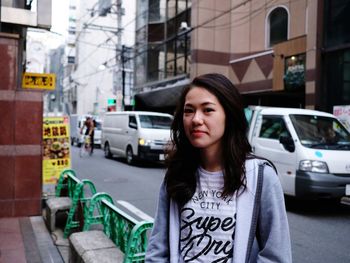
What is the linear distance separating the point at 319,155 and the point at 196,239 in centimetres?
598

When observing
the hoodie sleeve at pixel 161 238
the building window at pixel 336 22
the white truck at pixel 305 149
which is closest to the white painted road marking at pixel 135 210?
the white truck at pixel 305 149

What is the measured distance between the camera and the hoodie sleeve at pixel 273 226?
1546 mm

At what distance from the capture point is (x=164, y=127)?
566 inches

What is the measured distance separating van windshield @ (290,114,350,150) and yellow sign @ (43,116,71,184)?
4802mm

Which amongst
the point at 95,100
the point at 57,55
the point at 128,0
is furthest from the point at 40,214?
the point at 57,55

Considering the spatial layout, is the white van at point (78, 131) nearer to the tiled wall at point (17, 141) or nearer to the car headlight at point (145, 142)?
the car headlight at point (145, 142)

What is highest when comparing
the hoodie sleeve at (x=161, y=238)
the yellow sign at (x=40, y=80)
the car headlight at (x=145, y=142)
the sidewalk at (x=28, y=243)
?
the yellow sign at (x=40, y=80)

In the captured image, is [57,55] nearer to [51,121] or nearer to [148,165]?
[148,165]

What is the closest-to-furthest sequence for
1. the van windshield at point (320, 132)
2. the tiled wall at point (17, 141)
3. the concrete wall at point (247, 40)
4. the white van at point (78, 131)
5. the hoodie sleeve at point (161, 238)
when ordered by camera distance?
the hoodie sleeve at point (161, 238), the tiled wall at point (17, 141), the van windshield at point (320, 132), the concrete wall at point (247, 40), the white van at point (78, 131)

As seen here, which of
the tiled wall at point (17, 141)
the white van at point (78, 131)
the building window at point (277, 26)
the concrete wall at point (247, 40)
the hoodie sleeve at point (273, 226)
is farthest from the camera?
the white van at point (78, 131)

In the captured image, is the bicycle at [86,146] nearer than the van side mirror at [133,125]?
No

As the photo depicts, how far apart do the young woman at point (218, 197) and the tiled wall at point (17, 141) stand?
17.5ft

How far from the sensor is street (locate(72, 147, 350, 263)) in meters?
5.20

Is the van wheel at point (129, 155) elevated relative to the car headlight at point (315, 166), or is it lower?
lower
